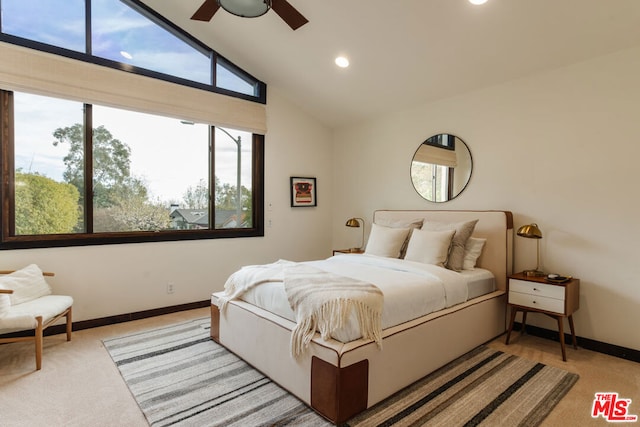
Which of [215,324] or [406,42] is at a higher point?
[406,42]

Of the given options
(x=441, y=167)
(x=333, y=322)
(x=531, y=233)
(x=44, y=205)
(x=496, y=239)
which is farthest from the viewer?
(x=441, y=167)

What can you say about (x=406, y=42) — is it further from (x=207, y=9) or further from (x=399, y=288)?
(x=399, y=288)

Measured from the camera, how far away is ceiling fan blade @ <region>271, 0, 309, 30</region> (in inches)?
98.7

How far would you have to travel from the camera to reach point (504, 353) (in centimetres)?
291

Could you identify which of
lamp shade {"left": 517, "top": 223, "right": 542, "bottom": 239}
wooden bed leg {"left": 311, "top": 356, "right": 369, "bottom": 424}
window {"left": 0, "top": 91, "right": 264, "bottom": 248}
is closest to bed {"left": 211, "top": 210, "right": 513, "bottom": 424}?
wooden bed leg {"left": 311, "top": 356, "right": 369, "bottom": 424}

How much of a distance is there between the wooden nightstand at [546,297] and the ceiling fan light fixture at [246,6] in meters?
3.07

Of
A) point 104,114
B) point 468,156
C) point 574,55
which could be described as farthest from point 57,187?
point 574,55

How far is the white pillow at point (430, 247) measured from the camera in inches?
A: 126

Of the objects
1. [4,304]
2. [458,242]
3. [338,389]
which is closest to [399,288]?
[338,389]

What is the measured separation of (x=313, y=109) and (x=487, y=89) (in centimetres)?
239

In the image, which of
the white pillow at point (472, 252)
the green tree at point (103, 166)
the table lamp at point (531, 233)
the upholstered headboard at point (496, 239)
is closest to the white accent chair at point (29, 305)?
the green tree at point (103, 166)

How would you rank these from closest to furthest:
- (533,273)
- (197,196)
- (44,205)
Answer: (533,273), (44,205), (197,196)

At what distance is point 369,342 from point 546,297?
1.84 meters

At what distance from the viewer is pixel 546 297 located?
2898 mm
